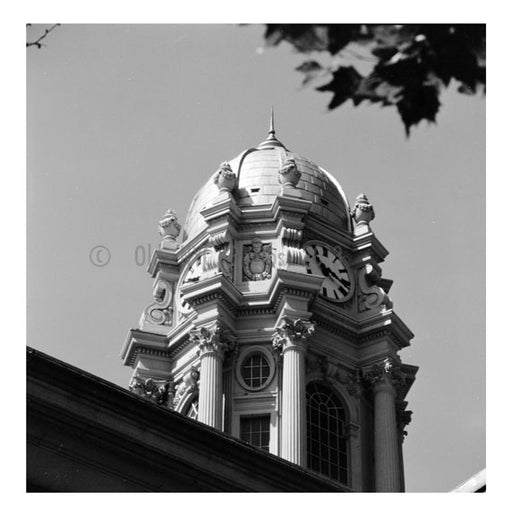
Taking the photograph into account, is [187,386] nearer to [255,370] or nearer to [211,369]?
[211,369]

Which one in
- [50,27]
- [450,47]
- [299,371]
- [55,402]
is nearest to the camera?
[450,47]

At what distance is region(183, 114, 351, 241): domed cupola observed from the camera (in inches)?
2667

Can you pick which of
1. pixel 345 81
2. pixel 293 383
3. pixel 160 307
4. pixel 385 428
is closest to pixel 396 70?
pixel 345 81

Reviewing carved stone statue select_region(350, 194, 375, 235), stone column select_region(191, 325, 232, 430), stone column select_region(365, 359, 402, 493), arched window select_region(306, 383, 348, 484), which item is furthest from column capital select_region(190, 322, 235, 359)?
carved stone statue select_region(350, 194, 375, 235)

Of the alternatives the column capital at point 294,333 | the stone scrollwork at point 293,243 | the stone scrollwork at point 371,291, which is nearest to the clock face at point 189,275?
the stone scrollwork at point 293,243

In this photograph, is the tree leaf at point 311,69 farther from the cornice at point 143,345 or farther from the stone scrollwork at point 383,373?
the cornice at point 143,345

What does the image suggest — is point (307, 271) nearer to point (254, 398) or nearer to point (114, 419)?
point (254, 398)

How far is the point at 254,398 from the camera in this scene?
204 ft

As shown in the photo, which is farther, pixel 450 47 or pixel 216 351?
pixel 216 351

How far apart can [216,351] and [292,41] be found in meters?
45.2

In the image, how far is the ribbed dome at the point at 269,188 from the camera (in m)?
67.9

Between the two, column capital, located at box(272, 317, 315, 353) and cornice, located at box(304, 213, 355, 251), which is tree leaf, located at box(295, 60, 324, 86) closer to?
column capital, located at box(272, 317, 315, 353)
